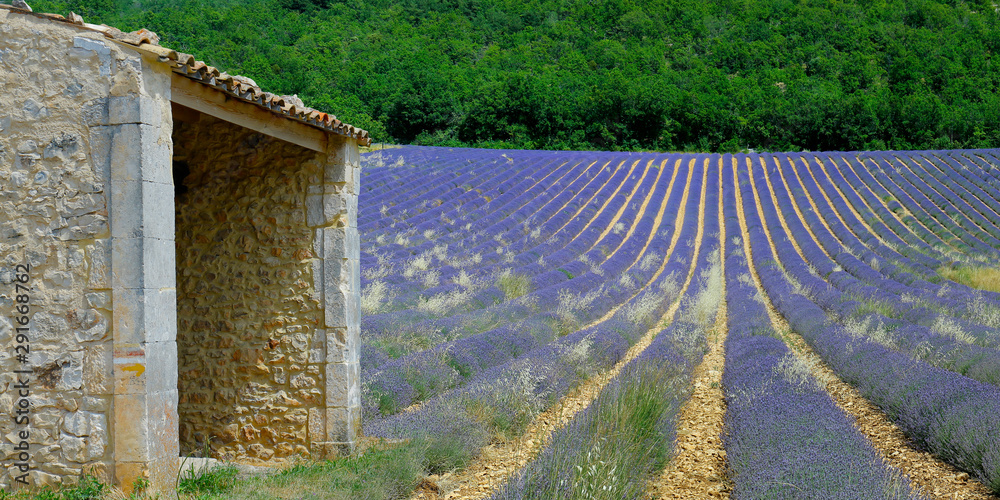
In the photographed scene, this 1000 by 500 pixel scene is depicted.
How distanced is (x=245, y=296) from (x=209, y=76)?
228 cm

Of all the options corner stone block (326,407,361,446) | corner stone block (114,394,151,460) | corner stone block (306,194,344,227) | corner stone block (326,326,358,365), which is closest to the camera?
corner stone block (114,394,151,460)

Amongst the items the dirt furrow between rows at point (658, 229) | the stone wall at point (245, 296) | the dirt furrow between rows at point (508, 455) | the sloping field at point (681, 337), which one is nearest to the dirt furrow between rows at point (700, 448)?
the sloping field at point (681, 337)

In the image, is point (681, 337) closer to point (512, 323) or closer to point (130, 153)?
point (512, 323)

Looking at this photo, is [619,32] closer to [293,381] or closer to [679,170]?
[679,170]

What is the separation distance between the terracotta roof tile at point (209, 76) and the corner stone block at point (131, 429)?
206cm

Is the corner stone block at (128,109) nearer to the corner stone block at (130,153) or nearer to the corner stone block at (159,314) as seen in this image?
the corner stone block at (130,153)

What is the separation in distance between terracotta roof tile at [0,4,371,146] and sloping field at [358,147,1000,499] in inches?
104

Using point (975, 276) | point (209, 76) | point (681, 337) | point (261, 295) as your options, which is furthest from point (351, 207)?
point (975, 276)

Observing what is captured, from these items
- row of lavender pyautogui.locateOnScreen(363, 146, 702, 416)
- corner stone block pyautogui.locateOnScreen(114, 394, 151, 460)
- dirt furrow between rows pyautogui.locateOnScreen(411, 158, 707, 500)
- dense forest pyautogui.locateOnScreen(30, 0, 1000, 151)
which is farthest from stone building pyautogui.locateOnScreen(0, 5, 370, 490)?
dense forest pyautogui.locateOnScreen(30, 0, 1000, 151)

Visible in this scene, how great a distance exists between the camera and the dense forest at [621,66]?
40.0 m

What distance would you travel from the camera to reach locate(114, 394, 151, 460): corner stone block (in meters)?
4.23

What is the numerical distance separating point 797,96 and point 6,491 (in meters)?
44.9

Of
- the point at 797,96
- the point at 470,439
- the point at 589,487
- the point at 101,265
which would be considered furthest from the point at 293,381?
the point at 797,96

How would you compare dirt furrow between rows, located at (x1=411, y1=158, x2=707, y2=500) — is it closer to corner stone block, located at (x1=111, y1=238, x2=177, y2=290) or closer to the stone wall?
the stone wall
